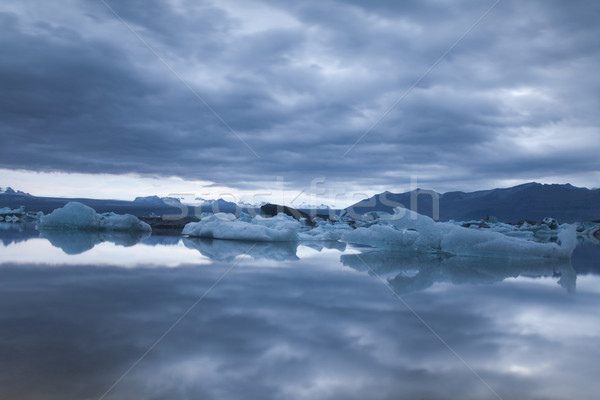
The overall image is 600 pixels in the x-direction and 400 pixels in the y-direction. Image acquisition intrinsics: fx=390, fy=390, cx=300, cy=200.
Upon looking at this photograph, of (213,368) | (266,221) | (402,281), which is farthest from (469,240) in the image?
(266,221)

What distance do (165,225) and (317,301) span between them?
48.4 feet

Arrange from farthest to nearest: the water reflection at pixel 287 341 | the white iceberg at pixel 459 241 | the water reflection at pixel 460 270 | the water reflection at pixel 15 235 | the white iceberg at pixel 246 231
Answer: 1. the white iceberg at pixel 246 231
2. the water reflection at pixel 15 235
3. the white iceberg at pixel 459 241
4. the water reflection at pixel 460 270
5. the water reflection at pixel 287 341

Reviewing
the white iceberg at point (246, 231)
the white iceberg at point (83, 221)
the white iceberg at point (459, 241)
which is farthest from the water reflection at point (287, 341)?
the white iceberg at point (83, 221)

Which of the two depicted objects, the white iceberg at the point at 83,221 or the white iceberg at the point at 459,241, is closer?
the white iceberg at the point at 459,241

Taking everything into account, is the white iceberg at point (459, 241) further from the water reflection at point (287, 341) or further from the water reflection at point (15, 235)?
the water reflection at point (15, 235)

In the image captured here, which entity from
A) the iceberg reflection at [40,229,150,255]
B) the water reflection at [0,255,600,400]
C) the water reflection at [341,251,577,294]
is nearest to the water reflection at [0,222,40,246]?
the iceberg reflection at [40,229,150,255]

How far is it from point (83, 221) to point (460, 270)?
1184 cm

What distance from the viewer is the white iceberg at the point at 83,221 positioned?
1277 centimetres

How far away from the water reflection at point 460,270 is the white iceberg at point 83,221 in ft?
30.1

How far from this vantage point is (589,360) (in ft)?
7.19

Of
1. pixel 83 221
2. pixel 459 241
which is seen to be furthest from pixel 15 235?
pixel 459 241

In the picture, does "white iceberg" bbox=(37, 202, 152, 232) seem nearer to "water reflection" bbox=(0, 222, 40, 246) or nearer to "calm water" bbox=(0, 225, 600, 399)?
"water reflection" bbox=(0, 222, 40, 246)

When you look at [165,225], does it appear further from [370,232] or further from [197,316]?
[197,316]

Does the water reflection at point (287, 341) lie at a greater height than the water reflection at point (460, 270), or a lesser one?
greater
